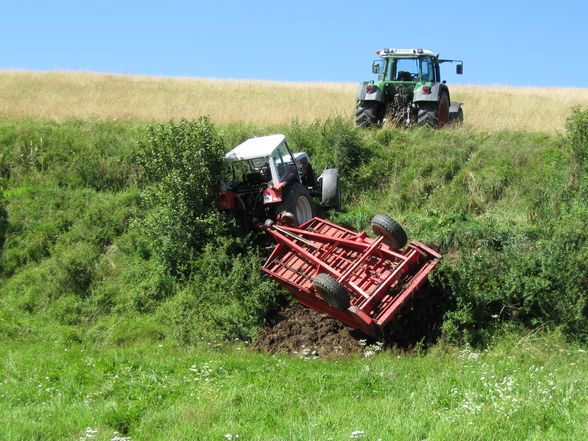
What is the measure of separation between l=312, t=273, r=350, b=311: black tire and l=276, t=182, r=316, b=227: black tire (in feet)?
8.36

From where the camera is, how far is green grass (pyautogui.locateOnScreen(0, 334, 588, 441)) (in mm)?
7180

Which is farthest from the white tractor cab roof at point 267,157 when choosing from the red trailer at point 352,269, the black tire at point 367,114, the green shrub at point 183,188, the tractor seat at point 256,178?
the black tire at point 367,114

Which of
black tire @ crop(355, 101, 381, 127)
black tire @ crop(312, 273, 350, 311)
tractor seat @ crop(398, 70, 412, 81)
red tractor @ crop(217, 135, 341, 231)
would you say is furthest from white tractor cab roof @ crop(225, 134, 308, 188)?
tractor seat @ crop(398, 70, 412, 81)

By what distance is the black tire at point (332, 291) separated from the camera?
1061 centimetres

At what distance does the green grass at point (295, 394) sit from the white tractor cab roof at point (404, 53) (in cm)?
1090

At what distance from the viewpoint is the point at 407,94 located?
1969 cm

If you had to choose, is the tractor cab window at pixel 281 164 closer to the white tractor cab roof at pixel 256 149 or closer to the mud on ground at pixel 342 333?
the white tractor cab roof at pixel 256 149

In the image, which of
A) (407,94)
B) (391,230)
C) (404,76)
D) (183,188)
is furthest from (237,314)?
(404,76)

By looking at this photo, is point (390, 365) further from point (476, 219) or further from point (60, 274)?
point (60, 274)

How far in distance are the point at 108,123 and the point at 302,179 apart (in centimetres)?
659

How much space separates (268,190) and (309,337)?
3.05m

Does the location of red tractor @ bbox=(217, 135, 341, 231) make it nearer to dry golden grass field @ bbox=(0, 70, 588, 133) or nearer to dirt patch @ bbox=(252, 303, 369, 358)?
dirt patch @ bbox=(252, 303, 369, 358)

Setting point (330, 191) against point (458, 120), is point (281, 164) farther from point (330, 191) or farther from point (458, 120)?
point (458, 120)

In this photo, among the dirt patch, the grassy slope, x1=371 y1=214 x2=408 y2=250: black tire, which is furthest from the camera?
x1=371 y1=214 x2=408 y2=250: black tire
